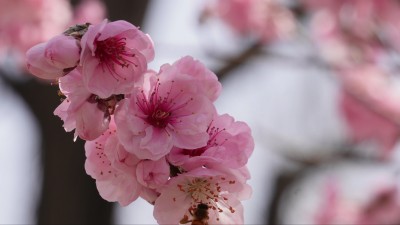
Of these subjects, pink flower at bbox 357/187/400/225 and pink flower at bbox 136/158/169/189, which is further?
pink flower at bbox 357/187/400/225

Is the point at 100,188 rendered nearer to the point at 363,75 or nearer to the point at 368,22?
the point at 368,22

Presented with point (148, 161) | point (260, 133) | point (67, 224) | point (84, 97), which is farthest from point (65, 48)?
point (260, 133)

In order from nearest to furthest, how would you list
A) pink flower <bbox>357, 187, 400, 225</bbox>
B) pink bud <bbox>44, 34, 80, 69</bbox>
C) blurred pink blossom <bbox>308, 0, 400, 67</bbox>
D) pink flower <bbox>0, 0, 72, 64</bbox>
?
pink bud <bbox>44, 34, 80, 69</bbox> < pink flower <bbox>0, 0, 72, 64</bbox> < blurred pink blossom <bbox>308, 0, 400, 67</bbox> < pink flower <bbox>357, 187, 400, 225</bbox>

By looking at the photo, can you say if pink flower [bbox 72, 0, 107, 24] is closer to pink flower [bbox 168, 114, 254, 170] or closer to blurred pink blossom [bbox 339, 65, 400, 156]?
blurred pink blossom [bbox 339, 65, 400, 156]

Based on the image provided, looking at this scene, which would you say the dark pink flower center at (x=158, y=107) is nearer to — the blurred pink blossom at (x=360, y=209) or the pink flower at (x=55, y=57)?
the pink flower at (x=55, y=57)

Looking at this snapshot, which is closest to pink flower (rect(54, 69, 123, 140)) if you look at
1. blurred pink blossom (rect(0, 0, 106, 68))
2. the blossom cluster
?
the blossom cluster
